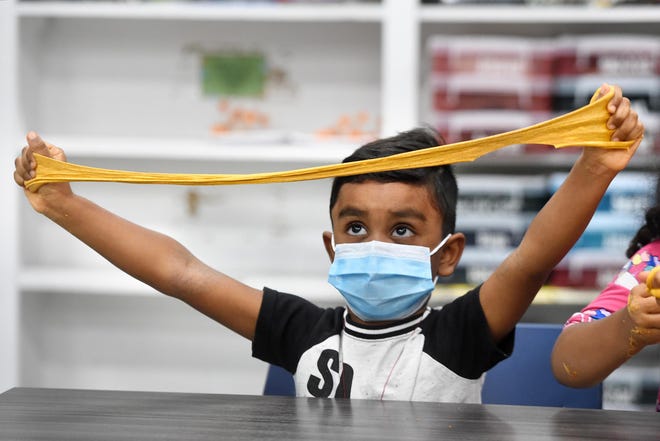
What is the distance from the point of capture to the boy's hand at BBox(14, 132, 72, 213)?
987 millimetres

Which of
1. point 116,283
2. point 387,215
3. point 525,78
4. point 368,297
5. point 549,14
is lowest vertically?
point 116,283

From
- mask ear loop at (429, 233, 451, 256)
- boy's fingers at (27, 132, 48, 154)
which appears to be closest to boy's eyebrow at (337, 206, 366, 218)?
mask ear loop at (429, 233, 451, 256)

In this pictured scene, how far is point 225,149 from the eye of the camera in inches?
87.8

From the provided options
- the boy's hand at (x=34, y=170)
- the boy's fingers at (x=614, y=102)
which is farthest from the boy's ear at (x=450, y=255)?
the boy's hand at (x=34, y=170)

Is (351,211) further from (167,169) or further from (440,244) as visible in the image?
(167,169)

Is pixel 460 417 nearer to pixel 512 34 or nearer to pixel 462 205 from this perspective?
pixel 462 205

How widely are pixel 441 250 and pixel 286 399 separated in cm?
43

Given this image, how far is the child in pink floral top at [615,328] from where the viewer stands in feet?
2.60

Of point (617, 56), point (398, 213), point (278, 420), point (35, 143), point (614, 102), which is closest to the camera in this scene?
point (278, 420)

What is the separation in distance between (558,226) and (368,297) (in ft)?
0.90

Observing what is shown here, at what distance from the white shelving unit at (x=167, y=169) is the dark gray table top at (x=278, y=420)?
5.15 ft

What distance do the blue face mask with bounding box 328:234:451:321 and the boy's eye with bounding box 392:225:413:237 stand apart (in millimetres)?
23

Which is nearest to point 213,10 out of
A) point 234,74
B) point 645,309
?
point 234,74

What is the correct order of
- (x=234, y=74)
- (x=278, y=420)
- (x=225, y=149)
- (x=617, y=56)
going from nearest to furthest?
(x=278, y=420), (x=617, y=56), (x=225, y=149), (x=234, y=74)
